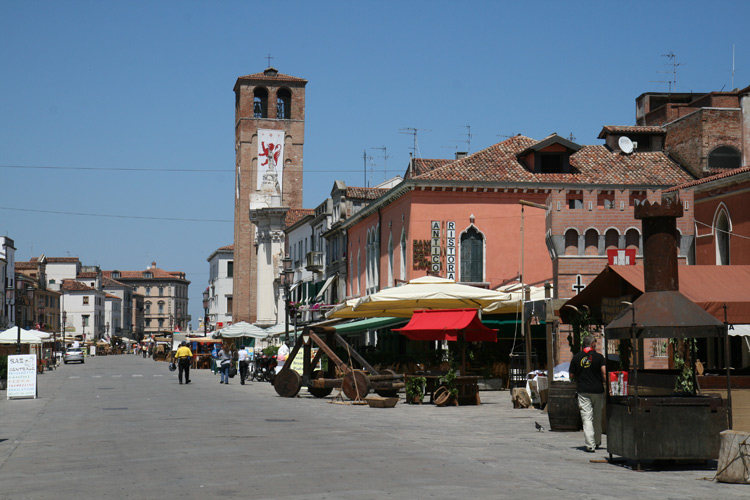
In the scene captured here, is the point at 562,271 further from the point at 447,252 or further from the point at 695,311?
the point at 695,311

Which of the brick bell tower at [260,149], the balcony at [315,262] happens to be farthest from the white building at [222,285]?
the balcony at [315,262]

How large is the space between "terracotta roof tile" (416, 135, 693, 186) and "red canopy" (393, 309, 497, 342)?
13788 mm

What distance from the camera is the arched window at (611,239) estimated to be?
102 ft

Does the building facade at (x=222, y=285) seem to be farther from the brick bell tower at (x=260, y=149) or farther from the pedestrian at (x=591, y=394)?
the pedestrian at (x=591, y=394)

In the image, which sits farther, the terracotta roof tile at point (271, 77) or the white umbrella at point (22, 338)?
the terracotta roof tile at point (271, 77)

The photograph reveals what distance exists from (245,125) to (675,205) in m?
75.6

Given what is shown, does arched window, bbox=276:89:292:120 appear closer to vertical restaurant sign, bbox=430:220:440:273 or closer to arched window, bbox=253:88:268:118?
arched window, bbox=253:88:268:118

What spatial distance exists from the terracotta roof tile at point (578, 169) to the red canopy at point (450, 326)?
1379 cm

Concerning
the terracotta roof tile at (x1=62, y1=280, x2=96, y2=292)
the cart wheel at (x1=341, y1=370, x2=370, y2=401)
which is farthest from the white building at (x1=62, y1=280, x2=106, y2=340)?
the cart wheel at (x1=341, y1=370, x2=370, y2=401)

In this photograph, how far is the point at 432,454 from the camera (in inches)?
524

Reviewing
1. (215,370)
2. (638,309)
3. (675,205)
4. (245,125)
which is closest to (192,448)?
(638,309)

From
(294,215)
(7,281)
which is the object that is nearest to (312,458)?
(294,215)

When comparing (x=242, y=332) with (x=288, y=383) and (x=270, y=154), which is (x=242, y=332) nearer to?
(x=288, y=383)

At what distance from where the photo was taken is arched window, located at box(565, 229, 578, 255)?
30.5 metres
